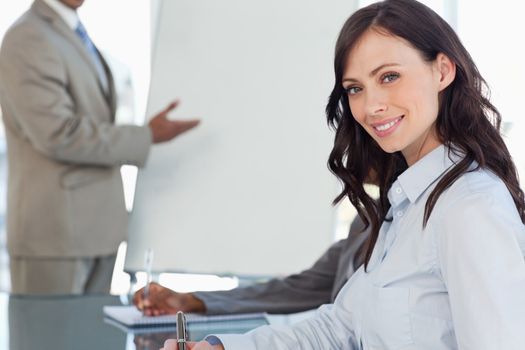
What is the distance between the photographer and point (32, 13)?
9.60 ft

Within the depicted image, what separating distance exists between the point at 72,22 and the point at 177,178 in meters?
0.66

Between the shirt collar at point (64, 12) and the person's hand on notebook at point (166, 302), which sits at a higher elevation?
the shirt collar at point (64, 12)

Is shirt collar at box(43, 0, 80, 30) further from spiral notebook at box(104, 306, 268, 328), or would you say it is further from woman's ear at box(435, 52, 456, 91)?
woman's ear at box(435, 52, 456, 91)

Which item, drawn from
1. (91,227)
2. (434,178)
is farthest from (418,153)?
(91,227)

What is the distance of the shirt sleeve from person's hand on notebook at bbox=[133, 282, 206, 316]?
93 cm

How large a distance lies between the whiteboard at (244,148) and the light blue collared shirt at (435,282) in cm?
164

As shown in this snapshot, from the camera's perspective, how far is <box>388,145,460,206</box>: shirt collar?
3.77ft

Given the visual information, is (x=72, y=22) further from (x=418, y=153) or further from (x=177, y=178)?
(x=418, y=153)

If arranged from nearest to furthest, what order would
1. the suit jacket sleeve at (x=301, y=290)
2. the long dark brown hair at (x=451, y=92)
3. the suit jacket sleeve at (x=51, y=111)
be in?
the long dark brown hair at (x=451, y=92) → the suit jacket sleeve at (x=301, y=290) → the suit jacket sleeve at (x=51, y=111)

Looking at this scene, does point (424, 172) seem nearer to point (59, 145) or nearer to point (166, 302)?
point (166, 302)

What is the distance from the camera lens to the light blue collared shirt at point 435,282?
0.92 meters

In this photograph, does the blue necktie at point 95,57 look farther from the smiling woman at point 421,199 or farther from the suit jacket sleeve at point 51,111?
the smiling woman at point 421,199

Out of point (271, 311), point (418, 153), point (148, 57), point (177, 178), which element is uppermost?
point (148, 57)

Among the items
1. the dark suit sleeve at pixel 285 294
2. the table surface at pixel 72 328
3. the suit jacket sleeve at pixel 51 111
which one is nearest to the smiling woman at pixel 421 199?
the table surface at pixel 72 328
